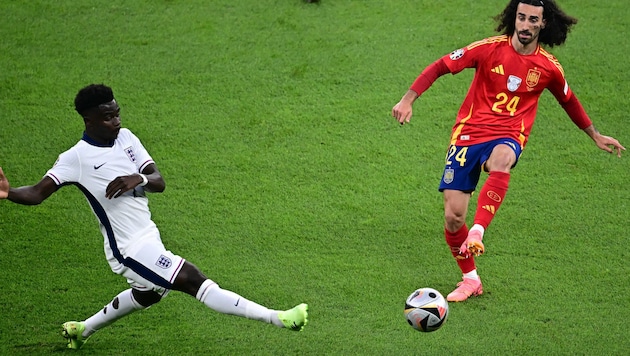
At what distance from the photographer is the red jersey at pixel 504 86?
6477 mm

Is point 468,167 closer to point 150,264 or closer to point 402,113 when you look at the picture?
point 402,113

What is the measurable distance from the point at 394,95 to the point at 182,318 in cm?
368

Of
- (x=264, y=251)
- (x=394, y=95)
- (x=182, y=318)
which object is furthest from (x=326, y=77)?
(x=182, y=318)

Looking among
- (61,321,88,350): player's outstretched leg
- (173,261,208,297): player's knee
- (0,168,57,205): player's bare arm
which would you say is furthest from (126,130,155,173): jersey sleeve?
(61,321,88,350): player's outstretched leg

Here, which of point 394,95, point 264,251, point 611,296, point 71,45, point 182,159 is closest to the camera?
point 611,296

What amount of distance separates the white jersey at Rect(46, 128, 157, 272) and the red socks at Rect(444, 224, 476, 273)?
2.23 meters

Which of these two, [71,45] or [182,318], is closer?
[182,318]

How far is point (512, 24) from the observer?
22.2 feet

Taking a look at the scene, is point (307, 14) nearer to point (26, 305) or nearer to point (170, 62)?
point (170, 62)

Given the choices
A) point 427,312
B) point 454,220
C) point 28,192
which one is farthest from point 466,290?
point 28,192

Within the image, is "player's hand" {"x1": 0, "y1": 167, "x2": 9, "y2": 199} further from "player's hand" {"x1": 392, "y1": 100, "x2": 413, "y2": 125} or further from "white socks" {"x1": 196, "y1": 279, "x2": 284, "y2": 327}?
"player's hand" {"x1": 392, "y1": 100, "x2": 413, "y2": 125}

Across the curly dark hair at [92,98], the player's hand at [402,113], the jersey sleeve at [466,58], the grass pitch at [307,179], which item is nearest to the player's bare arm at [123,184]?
the curly dark hair at [92,98]

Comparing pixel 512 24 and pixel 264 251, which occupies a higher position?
pixel 512 24

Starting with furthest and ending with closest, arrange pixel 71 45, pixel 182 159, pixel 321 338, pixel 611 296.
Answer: pixel 71 45
pixel 182 159
pixel 611 296
pixel 321 338
